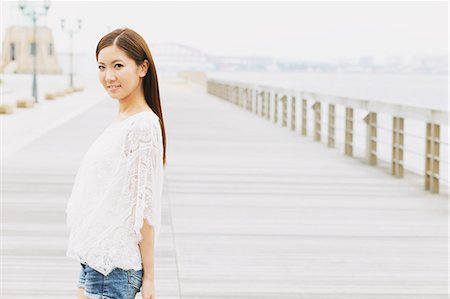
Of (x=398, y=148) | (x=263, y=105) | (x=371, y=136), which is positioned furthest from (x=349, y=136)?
(x=263, y=105)

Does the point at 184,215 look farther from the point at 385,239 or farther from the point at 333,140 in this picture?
the point at 333,140

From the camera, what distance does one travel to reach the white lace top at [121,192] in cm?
308

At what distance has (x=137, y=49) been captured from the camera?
10.3 feet

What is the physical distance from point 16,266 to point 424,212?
4257 mm

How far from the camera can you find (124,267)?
310 centimetres

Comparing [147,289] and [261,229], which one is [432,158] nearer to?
[261,229]

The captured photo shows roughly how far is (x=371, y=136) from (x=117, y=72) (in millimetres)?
11044

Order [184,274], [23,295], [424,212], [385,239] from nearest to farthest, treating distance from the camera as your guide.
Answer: [23,295] → [184,274] → [385,239] → [424,212]

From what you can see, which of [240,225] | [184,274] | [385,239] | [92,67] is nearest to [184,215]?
[240,225]

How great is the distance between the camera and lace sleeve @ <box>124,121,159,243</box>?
307cm

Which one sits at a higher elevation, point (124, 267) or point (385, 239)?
point (124, 267)

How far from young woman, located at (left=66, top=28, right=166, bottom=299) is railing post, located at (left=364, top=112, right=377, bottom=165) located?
→ 10929 millimetres

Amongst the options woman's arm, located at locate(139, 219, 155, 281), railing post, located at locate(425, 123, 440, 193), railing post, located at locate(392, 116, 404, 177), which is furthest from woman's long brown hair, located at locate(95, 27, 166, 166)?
railing post, located at locate(392, 116, 404, 177)

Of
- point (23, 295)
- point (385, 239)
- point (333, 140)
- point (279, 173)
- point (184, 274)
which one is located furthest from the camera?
point (333, 140)
